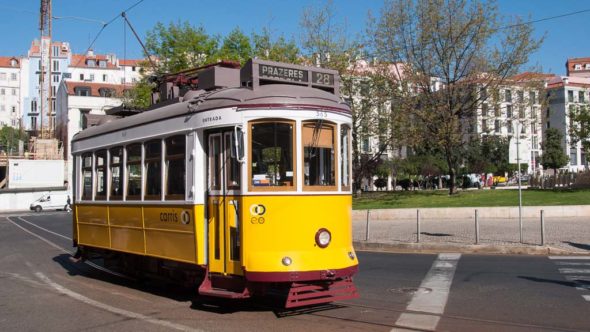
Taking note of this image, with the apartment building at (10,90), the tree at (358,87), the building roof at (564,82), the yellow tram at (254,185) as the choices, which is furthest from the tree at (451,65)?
the apartment building at (10,90)

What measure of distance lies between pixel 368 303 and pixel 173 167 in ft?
12.2

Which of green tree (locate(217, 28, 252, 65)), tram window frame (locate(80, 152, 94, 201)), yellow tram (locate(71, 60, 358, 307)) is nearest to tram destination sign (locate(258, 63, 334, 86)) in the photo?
yellow tram (locate(71, 60, 358, 307))

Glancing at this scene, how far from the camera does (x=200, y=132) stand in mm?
8750

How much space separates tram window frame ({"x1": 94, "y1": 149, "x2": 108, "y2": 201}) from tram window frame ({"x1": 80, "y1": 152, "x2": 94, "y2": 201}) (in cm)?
24

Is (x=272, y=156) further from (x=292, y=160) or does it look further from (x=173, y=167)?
(x=173, y=167)

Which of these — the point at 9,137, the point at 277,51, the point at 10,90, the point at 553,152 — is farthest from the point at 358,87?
the point at 10,90

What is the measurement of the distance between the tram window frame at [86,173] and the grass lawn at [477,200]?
20.1 m

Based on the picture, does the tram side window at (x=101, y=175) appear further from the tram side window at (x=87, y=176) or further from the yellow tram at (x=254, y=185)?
the yellow tram at (x=254, y=185)

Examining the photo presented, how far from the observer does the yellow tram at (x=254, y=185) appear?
8008mm

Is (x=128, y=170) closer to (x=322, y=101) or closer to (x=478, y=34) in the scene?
(x=322, y=101)

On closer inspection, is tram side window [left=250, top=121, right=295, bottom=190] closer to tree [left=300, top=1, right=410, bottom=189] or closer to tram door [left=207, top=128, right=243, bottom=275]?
tram door [left=207, top=128, right=243, bottom=275]

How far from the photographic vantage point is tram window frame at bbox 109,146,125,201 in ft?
35.7

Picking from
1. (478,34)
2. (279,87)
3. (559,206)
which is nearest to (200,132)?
(279,87)

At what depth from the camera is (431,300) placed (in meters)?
9.21
